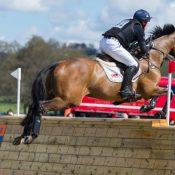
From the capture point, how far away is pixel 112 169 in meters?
9.80

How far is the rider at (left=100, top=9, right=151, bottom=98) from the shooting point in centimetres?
1024

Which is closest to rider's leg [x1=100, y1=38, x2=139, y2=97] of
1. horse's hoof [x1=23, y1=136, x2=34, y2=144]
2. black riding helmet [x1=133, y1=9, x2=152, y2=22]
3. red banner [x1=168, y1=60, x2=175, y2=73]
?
black riding helmet [x1=133, y1=9, x2=152, y2=22]

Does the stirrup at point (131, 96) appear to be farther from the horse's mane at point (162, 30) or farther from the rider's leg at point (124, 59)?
the horse's mane at point (162, 30)

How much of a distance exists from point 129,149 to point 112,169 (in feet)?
1.49

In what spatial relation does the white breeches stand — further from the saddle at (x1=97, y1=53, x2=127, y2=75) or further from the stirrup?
the stirrup

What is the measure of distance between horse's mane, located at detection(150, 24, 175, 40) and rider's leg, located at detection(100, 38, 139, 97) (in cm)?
123

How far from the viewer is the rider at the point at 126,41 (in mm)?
10242

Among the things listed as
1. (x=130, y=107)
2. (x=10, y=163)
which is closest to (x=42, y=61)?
(x=130, y=107)

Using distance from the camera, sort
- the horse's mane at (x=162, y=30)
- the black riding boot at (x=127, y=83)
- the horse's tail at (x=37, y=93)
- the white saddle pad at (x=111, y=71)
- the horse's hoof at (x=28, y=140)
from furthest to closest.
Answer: the horse's mane at (x=162, y=30) → the black riding boot at (x=127, y=83) → the white saddle pad at (x=111, y=71) → the horse's tail at (x=37, y=93) → the horse's hoof at (x=28, y=140)

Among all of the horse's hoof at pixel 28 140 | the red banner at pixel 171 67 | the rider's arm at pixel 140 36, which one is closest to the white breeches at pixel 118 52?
the rider's arm at pixel 140 36

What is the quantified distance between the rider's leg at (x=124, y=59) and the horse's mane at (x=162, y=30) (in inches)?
48.3

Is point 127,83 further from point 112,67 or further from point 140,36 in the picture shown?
point 140,36

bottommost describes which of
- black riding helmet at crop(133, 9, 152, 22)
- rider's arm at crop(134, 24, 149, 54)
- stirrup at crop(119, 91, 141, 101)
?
stirrup at crop(119, 91, 141, 101)

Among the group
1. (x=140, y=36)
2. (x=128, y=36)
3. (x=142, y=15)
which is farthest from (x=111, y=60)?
(x=142, y=15)
